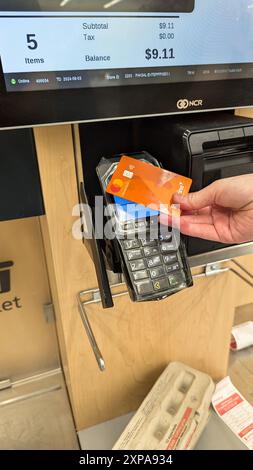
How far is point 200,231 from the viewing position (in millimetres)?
533

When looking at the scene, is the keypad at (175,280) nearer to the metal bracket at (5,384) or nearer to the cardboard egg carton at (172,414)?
the cardboard egg carton at (172,414)

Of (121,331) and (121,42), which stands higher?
(121,42)

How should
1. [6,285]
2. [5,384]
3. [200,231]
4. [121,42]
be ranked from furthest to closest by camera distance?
[5,384] → [6,285] → [200,231] → [121,42]

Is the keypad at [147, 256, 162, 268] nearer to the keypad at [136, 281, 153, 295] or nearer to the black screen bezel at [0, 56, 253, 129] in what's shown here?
the keypad at [136, 281, 153, 295]

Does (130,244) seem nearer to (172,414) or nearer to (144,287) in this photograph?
(144,287)

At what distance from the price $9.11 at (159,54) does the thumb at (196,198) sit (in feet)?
0.57

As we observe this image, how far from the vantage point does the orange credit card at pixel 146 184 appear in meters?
0.46

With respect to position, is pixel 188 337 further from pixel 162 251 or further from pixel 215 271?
pixel 162 251

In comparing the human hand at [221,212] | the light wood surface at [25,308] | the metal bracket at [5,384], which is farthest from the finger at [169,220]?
the metal bracket at [5,384]

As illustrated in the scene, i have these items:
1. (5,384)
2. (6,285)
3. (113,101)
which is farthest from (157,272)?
(5,384)

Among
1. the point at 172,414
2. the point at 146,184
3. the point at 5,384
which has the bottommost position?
the point at 5,384

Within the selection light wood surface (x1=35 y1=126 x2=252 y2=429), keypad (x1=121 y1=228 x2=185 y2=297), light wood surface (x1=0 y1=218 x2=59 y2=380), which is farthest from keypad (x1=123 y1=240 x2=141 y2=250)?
light wood surface (x1=0 y1=218 x2=59 y2=380)

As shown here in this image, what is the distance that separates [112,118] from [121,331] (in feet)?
1.49

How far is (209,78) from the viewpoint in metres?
0.47
